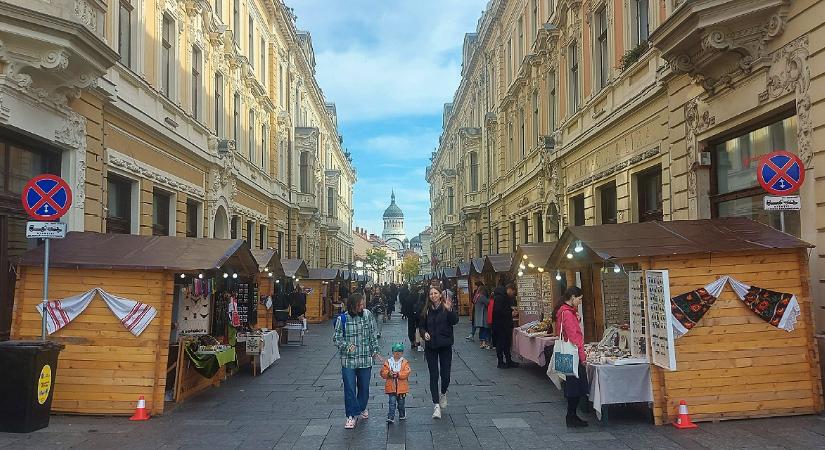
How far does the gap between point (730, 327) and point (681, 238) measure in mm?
1267

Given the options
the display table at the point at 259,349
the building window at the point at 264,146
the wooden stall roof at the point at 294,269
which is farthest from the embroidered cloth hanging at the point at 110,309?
the building window at the point at 264,146

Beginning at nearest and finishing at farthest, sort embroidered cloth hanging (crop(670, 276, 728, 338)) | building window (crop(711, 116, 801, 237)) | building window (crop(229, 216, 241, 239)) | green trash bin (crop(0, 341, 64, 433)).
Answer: green trash bin (crop(0, 341, 64, 433))
embroidered cloth hanging (crop(670, 276, 728, 338))
building window (crop(711, 116, 801, 237))
building window (crop(229, 216, 241, 239))

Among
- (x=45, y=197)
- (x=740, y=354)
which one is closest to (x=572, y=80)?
(x=740, y=354)

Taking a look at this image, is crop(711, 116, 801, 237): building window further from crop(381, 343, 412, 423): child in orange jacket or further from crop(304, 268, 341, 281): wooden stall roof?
crop(304, 268, 341, 281): wooden stall roof

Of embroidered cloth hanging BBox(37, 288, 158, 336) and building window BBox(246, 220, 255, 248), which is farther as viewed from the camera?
building window BBox(246, 220, 255, 248)

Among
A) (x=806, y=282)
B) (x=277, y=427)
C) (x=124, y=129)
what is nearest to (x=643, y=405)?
(x=806, y=282)

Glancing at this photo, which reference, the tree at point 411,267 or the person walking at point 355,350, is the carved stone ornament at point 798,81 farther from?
the tree at point 411,267

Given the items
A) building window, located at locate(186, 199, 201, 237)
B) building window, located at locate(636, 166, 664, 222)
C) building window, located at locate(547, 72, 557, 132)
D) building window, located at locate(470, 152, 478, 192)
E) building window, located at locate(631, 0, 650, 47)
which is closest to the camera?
building window, located at locate(636, 166, 664, 222)

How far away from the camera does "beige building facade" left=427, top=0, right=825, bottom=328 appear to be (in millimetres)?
9422

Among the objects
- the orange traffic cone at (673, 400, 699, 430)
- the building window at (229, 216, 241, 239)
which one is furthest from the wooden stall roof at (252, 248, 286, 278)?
the orange traffic cone at (673, 400, 699, 430)

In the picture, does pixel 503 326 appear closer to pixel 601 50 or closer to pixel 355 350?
pixel 355 350

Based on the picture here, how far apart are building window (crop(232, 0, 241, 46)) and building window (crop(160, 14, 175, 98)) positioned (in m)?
6.76

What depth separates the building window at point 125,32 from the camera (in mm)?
14172

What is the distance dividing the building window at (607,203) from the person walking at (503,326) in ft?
16.4
